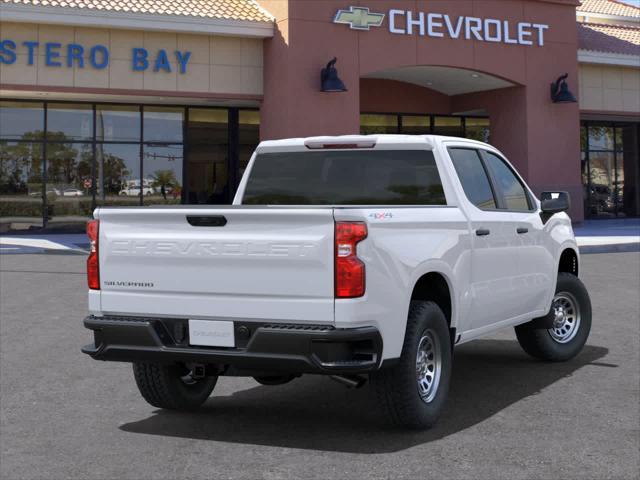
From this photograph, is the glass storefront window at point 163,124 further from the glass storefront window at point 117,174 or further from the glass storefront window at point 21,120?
the glass storefront window at point 21,120

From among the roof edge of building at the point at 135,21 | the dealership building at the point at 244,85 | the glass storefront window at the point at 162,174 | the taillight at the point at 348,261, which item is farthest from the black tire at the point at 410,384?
the glass storefront window at the point at 162,174

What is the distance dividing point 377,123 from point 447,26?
504 cm

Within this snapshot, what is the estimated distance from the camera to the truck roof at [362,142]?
683 cm

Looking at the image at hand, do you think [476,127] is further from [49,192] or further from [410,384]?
[410,384]

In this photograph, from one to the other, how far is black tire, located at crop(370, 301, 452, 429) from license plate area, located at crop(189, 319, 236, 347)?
91cm

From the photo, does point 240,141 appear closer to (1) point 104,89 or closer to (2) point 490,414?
(1) point 104,89

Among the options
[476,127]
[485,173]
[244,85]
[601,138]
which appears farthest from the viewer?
[601,138]

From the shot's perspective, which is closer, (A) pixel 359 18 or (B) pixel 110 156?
(A) pixel 359 18

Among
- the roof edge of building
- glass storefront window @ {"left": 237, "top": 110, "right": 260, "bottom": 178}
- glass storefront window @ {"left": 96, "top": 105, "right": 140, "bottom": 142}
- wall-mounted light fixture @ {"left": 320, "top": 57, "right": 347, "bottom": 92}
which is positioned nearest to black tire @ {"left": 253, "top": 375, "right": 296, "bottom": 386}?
wall-mounted light fixture @ {"left": 320, "top": 57, "right": 347, "bottom": 92}

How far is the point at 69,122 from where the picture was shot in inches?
1083

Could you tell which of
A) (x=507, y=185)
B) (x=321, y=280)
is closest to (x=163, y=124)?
(x=507, y=185)

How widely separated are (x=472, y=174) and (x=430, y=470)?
111 inches

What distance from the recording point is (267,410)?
6.50 m

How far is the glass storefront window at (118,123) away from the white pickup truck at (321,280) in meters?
21.8
